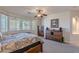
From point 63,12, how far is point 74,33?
0.47m

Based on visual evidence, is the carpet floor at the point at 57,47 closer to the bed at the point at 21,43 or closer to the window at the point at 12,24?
the bed at the point at 21,43

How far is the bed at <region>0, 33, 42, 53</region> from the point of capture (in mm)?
1734

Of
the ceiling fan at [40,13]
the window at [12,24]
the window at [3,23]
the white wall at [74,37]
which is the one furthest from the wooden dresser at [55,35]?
the window at [3,23]

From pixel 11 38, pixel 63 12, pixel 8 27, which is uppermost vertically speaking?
pixel 63 12

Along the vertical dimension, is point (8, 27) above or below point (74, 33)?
above

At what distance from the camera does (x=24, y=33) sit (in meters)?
1.91

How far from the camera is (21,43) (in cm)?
185

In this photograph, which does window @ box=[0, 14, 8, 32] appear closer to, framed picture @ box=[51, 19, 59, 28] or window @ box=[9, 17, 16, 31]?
window @ box=[9, 17, 16, 31]

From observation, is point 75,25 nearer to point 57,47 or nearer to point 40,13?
point 57,47

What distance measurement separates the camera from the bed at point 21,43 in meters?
1.73

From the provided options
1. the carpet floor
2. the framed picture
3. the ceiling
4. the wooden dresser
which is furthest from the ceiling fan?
the carpet floor

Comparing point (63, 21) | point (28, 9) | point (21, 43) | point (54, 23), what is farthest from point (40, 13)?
point (21, 43)
